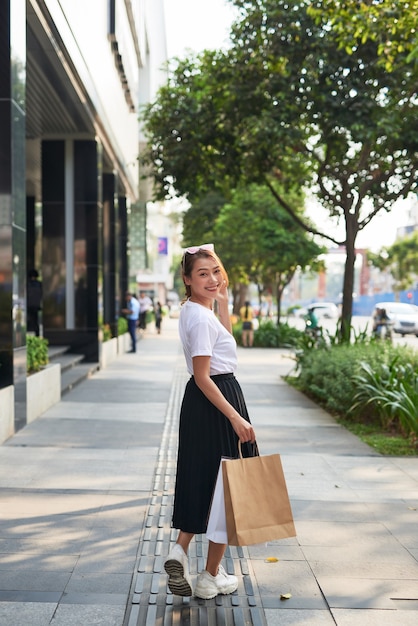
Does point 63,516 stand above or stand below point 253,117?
below

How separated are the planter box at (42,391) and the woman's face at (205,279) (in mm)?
5984

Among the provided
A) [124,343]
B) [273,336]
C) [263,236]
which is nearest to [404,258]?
[263,236]

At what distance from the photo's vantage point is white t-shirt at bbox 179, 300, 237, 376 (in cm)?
391

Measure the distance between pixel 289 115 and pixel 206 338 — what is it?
11098 millimetres

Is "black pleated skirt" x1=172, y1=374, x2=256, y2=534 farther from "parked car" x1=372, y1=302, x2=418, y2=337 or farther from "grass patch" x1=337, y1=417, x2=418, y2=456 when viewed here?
"parked car" x1=372, y1=302, x2=418, y2=337

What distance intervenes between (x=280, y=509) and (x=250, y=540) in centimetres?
20

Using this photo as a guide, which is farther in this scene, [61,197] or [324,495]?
[61,197]

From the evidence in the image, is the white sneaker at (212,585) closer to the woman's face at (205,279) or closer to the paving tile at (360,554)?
the paving tile at (360,554)

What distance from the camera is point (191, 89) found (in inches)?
642

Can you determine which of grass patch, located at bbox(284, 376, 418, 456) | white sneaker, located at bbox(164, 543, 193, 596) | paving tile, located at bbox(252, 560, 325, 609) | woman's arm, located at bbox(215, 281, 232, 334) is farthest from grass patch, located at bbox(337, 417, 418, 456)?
white sneaker, located at bbox(164, 543, 193, 596)

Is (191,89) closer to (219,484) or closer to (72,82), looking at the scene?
(72,82)

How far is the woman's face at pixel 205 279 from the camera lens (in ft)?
13.2

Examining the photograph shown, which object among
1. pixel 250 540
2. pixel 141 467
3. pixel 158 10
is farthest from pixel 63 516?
pixel 158 10

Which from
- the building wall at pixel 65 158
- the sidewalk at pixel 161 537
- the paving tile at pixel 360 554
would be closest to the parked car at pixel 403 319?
the building wall at pixel 65 158
